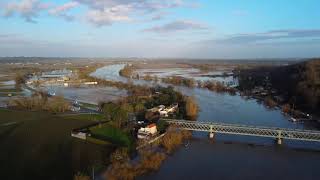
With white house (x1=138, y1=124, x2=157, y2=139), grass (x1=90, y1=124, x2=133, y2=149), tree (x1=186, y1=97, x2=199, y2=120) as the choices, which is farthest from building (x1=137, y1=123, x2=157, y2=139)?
tree (x1=186, y1=97, x2=199, y2=120)

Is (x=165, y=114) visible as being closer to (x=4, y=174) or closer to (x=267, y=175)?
(x=267, y=175)

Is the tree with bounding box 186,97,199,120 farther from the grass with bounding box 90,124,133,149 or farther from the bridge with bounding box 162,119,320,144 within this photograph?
the grass with bounding box 90,124,133,149

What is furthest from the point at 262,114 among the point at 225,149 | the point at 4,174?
the point at 4,174

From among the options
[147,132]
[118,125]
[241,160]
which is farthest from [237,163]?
[118,125]

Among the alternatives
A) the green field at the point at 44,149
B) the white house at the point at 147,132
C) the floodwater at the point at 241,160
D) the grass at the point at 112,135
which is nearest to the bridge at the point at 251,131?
the floodwater at the point at 241,160

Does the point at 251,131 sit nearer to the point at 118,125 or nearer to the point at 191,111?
the point at 191,111

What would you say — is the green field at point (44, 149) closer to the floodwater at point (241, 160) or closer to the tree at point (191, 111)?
the floodwater at point (241, 160)

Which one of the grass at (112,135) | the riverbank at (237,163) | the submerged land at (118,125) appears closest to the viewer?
the riverbank at (237,163)
